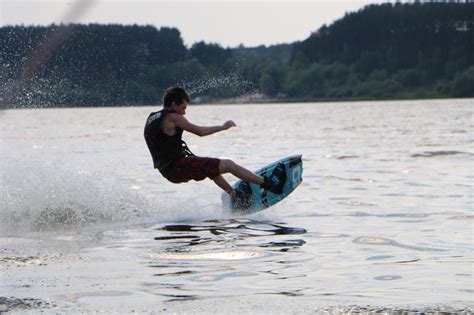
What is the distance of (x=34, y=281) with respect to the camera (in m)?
8.09

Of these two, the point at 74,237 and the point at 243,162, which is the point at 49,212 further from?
the point at 243,162

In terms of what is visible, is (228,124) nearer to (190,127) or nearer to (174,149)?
(190,127)

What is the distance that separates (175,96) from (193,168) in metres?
1.06

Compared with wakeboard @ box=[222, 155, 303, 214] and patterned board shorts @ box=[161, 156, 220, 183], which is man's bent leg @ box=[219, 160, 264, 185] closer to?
patterned board shorts @ box=[161, 156, 220, 183]

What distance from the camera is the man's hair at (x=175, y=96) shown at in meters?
13.0

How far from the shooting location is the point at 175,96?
1303 cm

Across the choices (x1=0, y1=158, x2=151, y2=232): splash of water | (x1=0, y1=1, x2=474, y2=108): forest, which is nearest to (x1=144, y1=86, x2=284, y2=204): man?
(x1=0, y1=158, x2=151, y2=232): splash of water

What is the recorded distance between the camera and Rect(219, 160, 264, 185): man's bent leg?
42.7ft

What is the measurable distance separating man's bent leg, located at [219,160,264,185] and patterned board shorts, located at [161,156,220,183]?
0.09m

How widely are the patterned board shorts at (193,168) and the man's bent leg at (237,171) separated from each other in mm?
85

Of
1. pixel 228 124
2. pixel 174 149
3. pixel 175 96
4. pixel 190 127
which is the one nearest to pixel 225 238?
pixel 228 124

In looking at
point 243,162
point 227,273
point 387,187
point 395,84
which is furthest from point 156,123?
point 395,84

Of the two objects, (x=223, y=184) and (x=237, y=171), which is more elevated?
(x=237, y=171)

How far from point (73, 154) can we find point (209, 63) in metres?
45.2
